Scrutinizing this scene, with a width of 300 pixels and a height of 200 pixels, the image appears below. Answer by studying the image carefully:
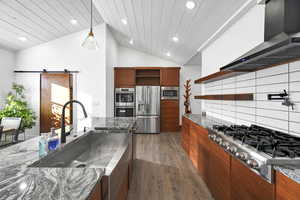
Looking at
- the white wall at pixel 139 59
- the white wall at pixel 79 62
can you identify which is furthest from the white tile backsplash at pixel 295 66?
the white wall at pixel 139 59

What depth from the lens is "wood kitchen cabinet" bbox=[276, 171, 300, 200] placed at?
2.65 feet

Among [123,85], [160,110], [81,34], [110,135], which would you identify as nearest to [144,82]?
[123,85]

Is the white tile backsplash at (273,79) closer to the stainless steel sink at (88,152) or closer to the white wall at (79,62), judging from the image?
the stainless steel sink at (88,152)

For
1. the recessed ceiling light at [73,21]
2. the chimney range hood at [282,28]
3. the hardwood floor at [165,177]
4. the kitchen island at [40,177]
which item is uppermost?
the recessed ceiling light at [73,21]

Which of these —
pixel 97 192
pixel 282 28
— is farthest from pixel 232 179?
pixel 282 28

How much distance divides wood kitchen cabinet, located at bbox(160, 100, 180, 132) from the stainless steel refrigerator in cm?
24

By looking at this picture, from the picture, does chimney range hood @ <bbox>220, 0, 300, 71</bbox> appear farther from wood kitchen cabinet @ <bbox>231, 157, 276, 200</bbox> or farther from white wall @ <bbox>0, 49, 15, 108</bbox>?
white wall @ <bbox>0, 49, 15, 108</bbox>

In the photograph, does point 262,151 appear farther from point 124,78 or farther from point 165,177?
point 124,78

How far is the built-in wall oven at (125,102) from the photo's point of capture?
5.80m

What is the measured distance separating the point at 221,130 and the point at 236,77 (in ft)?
3.82

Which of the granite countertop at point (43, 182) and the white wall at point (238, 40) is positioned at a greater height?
the white wall at point (238, 40)

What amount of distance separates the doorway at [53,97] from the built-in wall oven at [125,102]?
5.04 feet

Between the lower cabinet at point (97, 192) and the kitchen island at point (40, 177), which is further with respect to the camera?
the lower cabinet at point (97, 192)

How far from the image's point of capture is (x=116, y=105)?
5820 millimetres
